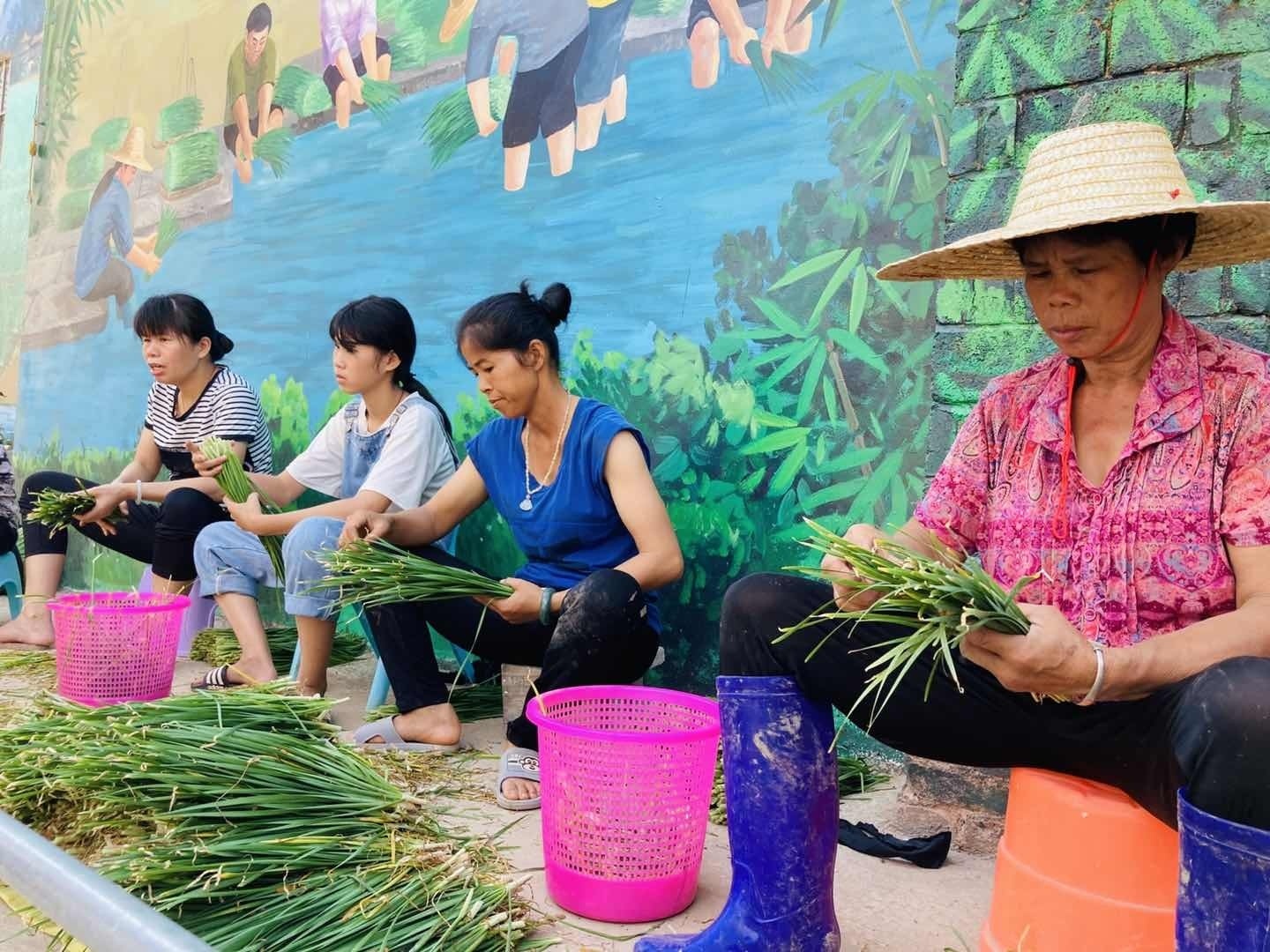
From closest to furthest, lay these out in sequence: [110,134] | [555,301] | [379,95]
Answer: [555,301], [379,95], [110,134]

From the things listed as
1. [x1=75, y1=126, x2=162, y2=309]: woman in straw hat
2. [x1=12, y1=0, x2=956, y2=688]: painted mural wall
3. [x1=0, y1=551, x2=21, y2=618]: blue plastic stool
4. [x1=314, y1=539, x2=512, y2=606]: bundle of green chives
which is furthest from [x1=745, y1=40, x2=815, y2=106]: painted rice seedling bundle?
[x1=75, y1=126, x2=162, y2=309]: woman in straw hat

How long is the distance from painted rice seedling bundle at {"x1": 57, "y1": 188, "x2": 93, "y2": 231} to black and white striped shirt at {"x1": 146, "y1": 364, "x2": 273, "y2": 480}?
8.96 feet

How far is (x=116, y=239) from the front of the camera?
20.6 feet

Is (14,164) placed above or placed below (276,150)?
above

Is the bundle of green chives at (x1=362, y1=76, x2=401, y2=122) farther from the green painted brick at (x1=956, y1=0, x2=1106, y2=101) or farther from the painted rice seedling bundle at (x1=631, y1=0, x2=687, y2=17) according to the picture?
the green painted brick at (x1=956, y1=0, x2=1106, y2=101)

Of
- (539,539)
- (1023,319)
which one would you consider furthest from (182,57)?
(1023,319)

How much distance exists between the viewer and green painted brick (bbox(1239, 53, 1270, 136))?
2076mm

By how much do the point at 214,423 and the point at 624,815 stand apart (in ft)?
9.12

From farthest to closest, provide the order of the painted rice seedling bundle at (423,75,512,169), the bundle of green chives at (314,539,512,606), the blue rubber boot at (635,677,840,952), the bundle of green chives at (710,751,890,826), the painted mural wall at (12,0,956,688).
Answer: the painted rice seedling bundle at (423,75,512,169)
the painted mural wall at (12,0,956,688)
the bundle of green chives at (314,539,512,606)
the bundle of green chives at (710,751,890,826)
the blue rubber boot at (635,677,840,952)

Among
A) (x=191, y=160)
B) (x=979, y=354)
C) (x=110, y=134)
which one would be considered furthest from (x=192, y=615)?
(x=110, y=134)

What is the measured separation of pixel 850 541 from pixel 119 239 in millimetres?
5739

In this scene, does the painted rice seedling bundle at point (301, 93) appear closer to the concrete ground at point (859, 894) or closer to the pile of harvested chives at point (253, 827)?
the pile of harvested chives at point (253, 827)

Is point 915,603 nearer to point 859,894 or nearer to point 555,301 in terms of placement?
point 859,894

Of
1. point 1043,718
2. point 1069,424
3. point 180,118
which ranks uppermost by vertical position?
point 180,118
